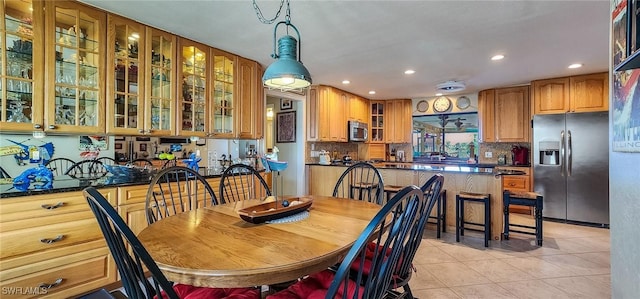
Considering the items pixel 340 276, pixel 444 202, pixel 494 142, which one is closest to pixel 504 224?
pixel 444 202

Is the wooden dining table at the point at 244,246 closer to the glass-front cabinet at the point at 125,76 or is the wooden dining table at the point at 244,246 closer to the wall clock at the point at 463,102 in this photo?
the glass-front cabinet at the point at 125,76

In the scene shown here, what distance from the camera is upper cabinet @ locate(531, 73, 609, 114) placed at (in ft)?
13.5

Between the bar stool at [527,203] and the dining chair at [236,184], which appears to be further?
the bar stool at [527,203]

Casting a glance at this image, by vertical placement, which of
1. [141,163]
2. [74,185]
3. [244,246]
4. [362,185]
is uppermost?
[141,163]

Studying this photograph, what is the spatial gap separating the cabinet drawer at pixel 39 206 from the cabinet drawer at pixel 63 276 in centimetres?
30

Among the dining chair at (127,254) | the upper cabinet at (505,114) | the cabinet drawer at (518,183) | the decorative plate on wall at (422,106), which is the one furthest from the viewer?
the decorative plate on wall at (422,106)

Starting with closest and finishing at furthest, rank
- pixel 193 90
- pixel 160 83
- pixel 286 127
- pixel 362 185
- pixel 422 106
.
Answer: pixel 160 83, pixel 193 90, pixel 362 185, pixel 286 127, pixel 422 106

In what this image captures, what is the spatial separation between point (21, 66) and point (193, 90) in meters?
1.31

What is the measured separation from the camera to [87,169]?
9.37 ft

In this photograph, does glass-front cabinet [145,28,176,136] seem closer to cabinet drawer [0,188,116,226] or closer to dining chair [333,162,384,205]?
cabinet drawer [0,188,116,226]

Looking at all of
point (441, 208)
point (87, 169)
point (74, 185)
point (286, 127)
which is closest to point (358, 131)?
point (286, 127)

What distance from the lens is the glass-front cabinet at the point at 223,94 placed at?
3271 millimetres

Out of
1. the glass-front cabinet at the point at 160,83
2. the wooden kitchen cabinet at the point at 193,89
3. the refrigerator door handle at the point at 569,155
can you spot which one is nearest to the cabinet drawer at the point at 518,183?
the refrigerator door handle at the point at 569,155

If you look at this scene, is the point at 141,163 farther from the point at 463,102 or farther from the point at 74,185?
the point at 463,102
